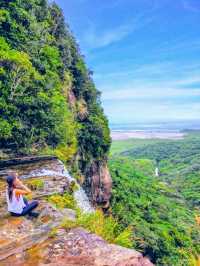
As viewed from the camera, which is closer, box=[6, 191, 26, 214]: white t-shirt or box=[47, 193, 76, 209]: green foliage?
box=[6, 191, 26, 214]: white t-shirt

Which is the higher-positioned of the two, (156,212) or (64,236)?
(64,236)

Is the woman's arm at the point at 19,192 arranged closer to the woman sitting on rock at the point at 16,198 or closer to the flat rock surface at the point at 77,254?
the woman sitting on rock at the point at 16,198

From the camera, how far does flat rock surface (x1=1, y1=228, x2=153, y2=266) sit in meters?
4.46

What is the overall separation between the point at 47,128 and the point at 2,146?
247cm

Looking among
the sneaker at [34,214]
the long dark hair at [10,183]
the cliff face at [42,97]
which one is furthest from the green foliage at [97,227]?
the cliff face at [42,97]

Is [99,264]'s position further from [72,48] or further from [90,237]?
[72,48]

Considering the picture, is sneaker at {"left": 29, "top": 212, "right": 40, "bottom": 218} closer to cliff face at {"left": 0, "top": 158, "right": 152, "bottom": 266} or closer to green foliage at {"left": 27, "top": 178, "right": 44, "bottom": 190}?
cliff face at {"left": 0, "top": 158, "right": 152, "bottom": 266}

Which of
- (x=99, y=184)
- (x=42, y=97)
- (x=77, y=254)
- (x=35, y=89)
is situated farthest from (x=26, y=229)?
(x=99, y=184)

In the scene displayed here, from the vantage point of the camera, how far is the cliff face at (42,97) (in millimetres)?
13297

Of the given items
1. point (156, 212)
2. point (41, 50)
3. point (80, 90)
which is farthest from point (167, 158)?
point (41, 50)

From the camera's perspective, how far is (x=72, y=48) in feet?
82.3

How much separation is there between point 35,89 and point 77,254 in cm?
1071

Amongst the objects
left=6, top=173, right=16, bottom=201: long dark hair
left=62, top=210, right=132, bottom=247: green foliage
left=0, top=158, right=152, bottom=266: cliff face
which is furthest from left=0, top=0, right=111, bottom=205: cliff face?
left=62, top=210, right=132, bottom=247: green foliage

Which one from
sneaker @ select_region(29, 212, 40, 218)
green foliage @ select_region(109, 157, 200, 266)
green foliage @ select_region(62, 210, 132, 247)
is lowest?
green foliage @ select_region(109, 157, 200, 266)
